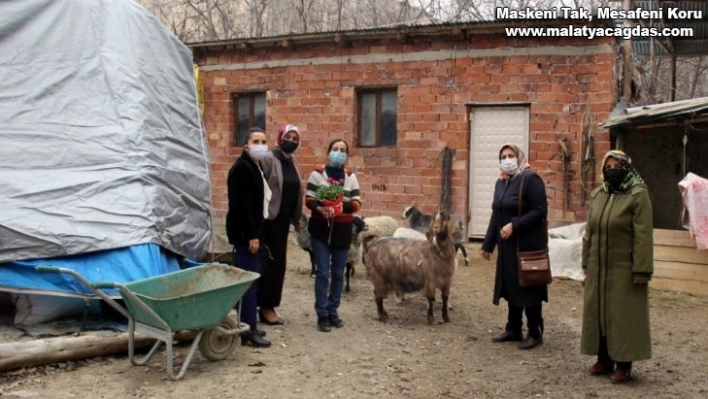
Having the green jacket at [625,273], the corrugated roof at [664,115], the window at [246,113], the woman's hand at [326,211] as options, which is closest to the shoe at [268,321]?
the woman's hand at [326,211]

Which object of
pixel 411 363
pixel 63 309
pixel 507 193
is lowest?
pixel 411 363

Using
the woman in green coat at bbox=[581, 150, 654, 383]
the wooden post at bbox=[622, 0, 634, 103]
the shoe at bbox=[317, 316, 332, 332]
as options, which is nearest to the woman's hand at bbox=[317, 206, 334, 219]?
the shoe at bbox=[317, 316, 332, 332]

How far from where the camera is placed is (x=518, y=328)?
5875 millimetres

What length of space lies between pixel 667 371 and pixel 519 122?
19.6ft

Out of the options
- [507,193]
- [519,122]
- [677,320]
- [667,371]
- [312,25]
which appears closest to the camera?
[667,371]

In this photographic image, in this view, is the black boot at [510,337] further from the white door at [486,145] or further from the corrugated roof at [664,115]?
the white door at [486,145]

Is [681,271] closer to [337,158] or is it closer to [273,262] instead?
[337,158]

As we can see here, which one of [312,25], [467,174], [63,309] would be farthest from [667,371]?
[312,25]

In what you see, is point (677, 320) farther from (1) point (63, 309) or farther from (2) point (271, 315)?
(1) point (63, 309)

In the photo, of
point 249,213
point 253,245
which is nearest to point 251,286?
point 253,245

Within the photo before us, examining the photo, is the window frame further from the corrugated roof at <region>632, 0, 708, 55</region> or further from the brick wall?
the corrugated roof at <region>632, 0, 708, 55</region>

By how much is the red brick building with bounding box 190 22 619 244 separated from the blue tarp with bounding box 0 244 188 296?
6345mm

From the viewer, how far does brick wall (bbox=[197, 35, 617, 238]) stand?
10164 millimetres

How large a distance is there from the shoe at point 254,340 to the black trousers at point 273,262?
547 mm
